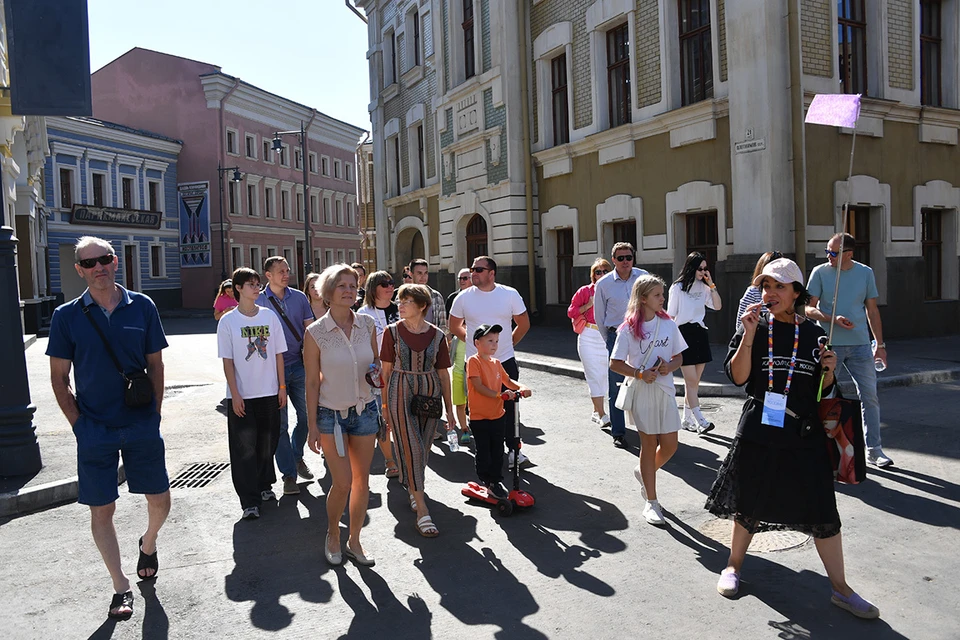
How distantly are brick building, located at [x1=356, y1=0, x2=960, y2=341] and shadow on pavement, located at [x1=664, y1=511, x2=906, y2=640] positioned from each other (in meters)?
6.92

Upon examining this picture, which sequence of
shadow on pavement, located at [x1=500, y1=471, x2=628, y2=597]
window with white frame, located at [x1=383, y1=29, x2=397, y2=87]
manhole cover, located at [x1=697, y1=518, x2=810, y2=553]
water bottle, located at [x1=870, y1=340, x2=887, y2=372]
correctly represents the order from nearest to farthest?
1. shadow on pavement, located at [x1=500, y1=471, x2=628, y2=597]
2. manhole cover, located at [x1=697, y1=518, x2=810, y2=553]
3. water bottle, located at [x1=870, y1=340, x2=887, y2=372]
4. window with white frame, located at [x1=383, y1=29, x2=397, y2=87]

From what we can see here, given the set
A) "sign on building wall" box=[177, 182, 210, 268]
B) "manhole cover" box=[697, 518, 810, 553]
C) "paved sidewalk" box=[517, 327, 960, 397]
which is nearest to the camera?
"manhole cover" box=[697, 518, 810, 553]

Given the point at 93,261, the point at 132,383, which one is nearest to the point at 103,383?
the point at 132,383

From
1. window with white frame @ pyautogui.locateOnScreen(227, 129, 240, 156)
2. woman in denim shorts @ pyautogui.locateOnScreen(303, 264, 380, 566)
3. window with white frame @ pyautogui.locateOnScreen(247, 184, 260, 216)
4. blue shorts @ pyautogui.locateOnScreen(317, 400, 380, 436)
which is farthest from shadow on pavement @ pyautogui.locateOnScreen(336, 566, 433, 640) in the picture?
window with white frame @ pyautogui.locateOnScreen(247, 184, 260, 216)

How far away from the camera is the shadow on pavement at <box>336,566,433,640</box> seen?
154 inches

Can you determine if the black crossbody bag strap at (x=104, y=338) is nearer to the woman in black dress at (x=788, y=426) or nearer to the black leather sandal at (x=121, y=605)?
the black leather sandal at (x=121, y=605)

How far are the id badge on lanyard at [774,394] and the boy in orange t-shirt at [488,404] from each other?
6.96 feet

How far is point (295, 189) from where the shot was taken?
170 feet

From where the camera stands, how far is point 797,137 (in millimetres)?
13539

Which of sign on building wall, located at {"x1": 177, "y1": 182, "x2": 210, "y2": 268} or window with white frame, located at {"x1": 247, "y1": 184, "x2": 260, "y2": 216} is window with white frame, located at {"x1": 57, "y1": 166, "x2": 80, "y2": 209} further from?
window with white frame, located at {"x1": 247, "y1": 184, "x2": 260, "y2": 216}

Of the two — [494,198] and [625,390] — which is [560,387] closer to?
[625,390]

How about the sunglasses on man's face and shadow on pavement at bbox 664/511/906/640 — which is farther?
the sunglasses on man's face

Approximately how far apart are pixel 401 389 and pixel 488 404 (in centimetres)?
75

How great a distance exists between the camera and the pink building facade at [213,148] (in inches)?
1722
